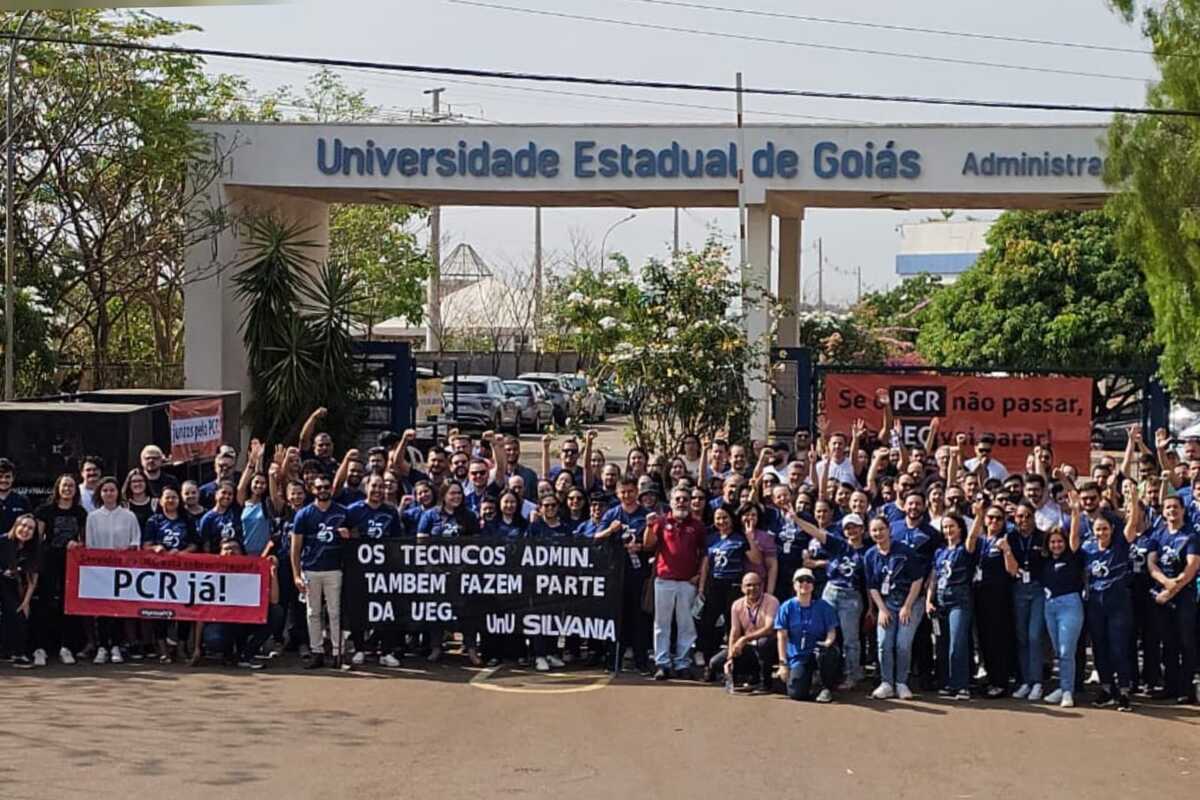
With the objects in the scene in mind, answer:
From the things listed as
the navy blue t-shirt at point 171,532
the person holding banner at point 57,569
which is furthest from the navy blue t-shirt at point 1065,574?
the person holding banner at point 57,569

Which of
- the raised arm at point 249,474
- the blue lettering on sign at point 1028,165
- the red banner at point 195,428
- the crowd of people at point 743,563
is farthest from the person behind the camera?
the blue lettering on sign at point 1028,165

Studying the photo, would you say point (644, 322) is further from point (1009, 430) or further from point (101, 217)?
point (101, 217)

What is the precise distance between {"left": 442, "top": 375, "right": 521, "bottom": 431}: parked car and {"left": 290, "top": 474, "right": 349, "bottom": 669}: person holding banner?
24204mm

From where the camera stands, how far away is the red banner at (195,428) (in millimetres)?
17734

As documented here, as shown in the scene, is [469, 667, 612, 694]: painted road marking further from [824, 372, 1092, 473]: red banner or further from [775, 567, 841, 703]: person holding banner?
[824, 372, 1092, 473]: red banner

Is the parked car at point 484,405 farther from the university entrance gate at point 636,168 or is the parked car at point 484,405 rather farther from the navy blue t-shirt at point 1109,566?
the navy blue t-shirt at point 1109,566

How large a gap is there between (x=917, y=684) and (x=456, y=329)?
5258 cm

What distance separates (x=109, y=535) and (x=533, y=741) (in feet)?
16.1

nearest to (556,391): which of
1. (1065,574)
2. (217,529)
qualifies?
(217,529)

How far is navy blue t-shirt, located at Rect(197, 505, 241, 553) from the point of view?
45.0 feet

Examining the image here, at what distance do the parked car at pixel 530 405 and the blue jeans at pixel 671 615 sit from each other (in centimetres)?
2837

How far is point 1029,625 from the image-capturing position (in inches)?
490

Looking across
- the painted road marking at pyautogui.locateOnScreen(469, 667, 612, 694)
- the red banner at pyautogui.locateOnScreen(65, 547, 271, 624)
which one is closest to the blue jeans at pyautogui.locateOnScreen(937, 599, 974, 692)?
the painted road marking at pyautogui.locateOnScreen(469, 667, 612, 694)

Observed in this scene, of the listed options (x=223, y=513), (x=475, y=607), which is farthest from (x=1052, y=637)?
(x=223, y=513)
